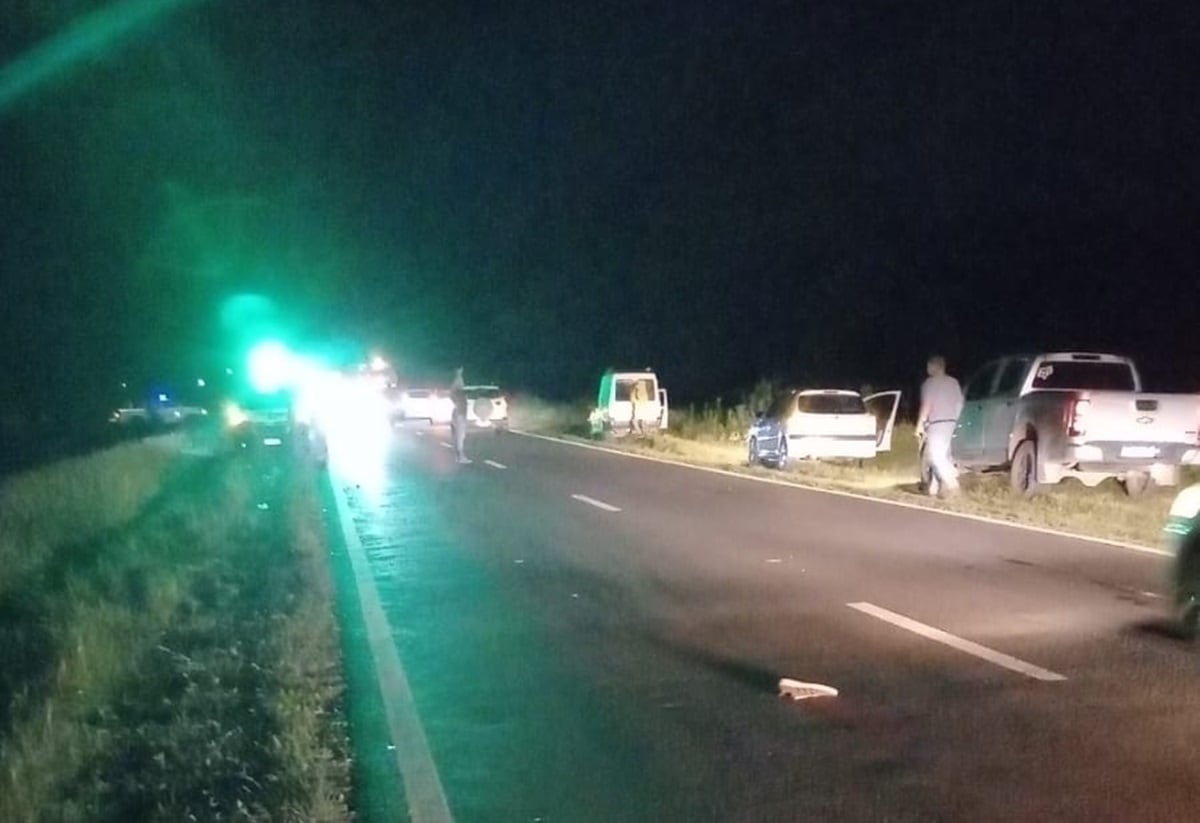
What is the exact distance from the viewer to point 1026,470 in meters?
20.3

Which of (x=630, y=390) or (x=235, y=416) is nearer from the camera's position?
(x=630, y=390)

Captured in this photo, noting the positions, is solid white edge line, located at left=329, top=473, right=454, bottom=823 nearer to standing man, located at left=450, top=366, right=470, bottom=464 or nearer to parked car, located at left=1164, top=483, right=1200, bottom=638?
parked car, located at left=1164, top=483, right=1200, bottom=638

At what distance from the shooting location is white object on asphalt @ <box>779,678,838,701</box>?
8.86m

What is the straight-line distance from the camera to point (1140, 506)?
19.5 meters

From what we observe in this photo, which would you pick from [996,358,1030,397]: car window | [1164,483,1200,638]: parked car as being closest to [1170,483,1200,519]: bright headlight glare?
[1164,483,1200,638]: parked car

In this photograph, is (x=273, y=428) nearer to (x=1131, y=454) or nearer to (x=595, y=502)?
(x=595, y=502)

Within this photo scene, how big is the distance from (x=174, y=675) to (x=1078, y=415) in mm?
13044

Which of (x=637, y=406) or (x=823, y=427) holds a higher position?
(x=637, y=406)

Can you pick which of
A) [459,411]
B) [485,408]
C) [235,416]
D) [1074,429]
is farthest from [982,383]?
[485,408]

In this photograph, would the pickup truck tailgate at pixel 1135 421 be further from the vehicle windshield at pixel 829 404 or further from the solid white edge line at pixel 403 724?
the solid white edge line at pixel 403 724

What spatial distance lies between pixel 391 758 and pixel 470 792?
0.76m

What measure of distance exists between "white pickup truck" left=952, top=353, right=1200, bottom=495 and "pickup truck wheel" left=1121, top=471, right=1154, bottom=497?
0.01 m

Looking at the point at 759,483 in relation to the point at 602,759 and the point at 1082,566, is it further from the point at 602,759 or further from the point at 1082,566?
the point at 602,759

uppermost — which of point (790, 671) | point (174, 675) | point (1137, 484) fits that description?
point (1137, 484)
